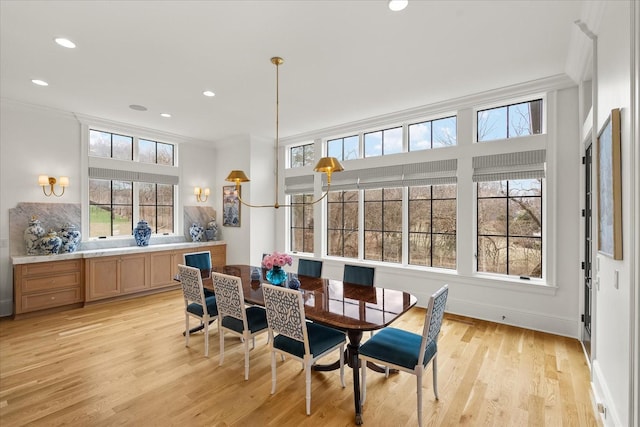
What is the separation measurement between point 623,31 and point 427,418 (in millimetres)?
2748

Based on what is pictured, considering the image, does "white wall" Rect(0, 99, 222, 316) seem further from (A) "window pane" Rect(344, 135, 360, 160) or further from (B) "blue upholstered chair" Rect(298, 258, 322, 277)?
(A) "window pane" Rect(344, 135, 360, 160)

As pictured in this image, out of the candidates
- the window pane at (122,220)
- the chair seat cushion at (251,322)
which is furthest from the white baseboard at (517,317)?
the window pane at (122,220)

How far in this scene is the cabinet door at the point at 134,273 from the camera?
5.02 metres

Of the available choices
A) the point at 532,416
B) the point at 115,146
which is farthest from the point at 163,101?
the point at 532,416

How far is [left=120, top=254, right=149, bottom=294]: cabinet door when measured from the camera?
16.5 ft

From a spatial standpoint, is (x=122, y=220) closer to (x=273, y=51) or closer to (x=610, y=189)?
(x=273, y=51)

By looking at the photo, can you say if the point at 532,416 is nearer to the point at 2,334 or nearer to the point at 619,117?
the point at 619,117

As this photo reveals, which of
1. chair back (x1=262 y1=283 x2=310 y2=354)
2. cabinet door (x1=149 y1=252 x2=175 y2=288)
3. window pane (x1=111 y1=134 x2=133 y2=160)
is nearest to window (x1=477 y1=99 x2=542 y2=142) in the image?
chair back (x1=262 y1=283 x2=310 y2=354)

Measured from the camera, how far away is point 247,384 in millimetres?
2650

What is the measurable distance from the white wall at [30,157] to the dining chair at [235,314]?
3704mm

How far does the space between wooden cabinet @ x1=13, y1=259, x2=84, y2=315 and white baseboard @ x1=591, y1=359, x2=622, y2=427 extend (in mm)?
6156

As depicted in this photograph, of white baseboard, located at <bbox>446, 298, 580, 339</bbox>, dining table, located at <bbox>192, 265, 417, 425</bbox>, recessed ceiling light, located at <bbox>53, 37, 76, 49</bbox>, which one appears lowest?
white baseboard, located at <bbox>446, 298, 580, 339</bbox>

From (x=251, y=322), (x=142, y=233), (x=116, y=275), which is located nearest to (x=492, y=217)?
(x=251, y=322)

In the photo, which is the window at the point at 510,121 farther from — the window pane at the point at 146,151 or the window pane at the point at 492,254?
the window pane at the point at 146,151
